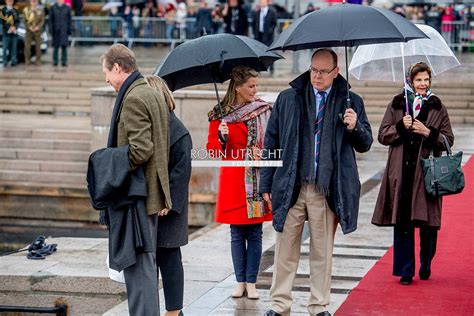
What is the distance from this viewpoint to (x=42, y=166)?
1920 centimetres

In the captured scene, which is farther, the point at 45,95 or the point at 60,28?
the point at 60,28

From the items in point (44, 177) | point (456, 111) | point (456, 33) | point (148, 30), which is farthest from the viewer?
point (148, 30)

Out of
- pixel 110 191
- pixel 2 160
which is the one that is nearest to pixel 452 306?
pixel 110 191

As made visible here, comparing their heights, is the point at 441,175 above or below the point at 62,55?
above

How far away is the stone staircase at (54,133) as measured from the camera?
61.1 ft

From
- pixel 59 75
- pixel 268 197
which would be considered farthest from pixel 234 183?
pixel 59 75

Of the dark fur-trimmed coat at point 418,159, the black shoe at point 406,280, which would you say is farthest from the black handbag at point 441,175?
the black shoe at point 406,280

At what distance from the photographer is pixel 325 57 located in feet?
24.9

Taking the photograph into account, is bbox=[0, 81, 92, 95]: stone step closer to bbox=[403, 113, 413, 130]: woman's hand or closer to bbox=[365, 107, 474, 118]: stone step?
bbox=[365, 107, 474, 118]: stone step

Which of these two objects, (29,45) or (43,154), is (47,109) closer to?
(43,154)

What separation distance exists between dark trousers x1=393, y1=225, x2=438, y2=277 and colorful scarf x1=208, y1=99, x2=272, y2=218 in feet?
4.03

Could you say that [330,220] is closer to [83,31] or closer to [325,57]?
[325,57]

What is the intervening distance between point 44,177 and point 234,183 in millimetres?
10979

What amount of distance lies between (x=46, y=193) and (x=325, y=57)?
11603mm
